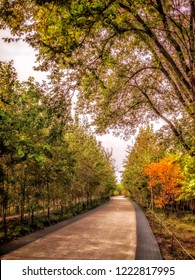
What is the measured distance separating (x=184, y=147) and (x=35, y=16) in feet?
27.5

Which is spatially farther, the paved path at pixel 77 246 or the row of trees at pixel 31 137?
the paved path at pixel 77 246

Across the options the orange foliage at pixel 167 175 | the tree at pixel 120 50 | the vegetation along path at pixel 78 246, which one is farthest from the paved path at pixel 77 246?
the orange foliage at pixel 167 175

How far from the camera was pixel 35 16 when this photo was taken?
28.3 feet

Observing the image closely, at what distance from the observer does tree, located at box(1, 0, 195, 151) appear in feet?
25.0

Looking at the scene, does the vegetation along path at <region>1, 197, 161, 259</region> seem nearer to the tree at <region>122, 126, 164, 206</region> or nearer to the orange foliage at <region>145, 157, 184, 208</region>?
the tree at <region>122, 126, 164, 206</region>

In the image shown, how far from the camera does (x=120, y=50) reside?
13.2 m

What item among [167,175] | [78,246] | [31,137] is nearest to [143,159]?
[167,175]

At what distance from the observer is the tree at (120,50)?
7609 mm

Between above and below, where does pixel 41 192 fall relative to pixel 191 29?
below

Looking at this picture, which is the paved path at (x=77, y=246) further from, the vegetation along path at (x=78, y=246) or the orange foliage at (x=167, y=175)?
the orange foliage at (x=167, y=175)

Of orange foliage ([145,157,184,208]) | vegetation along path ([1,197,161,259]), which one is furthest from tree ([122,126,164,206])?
vegetation along path ([1,197,161,259])

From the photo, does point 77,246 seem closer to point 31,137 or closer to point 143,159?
point 31,137
